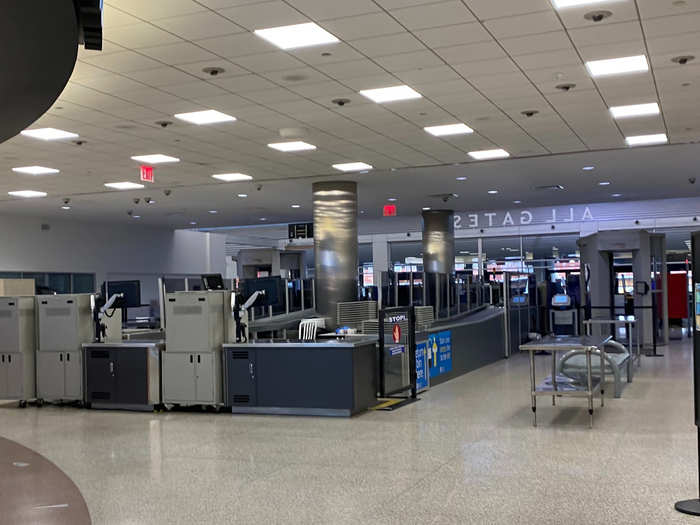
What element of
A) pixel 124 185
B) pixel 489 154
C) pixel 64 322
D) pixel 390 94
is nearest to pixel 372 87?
pixel 390 94

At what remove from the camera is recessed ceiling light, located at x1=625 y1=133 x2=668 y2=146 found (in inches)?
513

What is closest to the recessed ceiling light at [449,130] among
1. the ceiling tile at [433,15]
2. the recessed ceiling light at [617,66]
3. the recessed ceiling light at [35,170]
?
the recessed ceiling light at [617,66]

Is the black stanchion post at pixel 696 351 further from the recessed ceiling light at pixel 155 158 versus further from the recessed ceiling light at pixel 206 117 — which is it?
the recessed ceiling light at pixel 155 158

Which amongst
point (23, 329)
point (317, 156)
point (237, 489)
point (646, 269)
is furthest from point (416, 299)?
point (237, 489)

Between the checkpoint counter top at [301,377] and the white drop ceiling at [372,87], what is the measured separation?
119 inches

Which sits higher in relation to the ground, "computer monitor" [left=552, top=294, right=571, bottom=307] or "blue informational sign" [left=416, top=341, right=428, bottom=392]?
"computer monitor" [left=552, top=294, right=571, bottom=307]

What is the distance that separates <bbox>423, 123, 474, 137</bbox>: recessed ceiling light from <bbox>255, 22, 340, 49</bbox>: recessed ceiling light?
432 cm

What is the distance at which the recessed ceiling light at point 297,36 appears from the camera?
7.51 meters

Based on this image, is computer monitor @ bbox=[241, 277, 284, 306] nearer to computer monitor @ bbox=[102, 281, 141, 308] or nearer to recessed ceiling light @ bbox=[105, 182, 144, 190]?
computer monitor @ bbox=[102, 281, 141, 308]

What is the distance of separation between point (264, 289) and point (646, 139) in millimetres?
6885

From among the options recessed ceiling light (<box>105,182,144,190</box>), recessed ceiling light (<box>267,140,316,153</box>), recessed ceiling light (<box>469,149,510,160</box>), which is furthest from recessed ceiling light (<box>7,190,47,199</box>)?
recessed ceiling light (<box>469,149,510,160</box>)

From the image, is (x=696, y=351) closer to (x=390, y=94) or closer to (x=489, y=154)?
(x=390, y=94)

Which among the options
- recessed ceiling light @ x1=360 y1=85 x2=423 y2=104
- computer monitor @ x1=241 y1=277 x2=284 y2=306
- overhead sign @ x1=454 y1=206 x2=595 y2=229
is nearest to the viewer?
recessed ceiling light @ x1=360 y1=85 x2=423 y2=104

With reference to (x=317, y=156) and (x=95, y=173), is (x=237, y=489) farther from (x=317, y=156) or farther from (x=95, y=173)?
(x=95, y=173)
